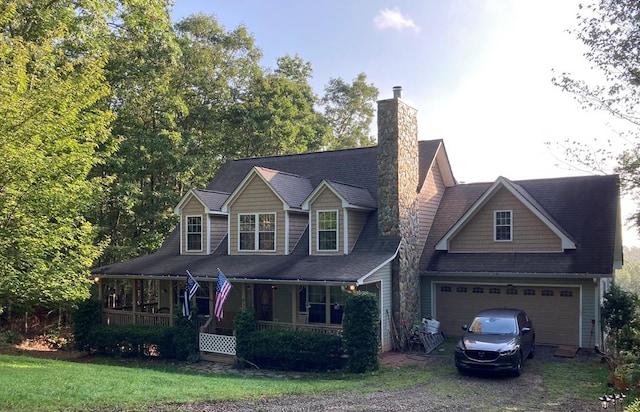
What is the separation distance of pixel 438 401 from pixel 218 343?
9.23 m

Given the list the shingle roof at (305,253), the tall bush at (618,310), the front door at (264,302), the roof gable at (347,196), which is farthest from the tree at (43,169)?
the tall bush at (618,310)

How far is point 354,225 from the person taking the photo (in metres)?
19.5

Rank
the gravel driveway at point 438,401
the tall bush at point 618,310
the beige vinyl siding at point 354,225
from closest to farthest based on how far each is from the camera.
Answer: the gravel driveway at point 438,401 → the tall bush at point 618,310 → the beige vinyl siding at point 354,225

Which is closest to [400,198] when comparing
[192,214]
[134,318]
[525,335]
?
[525,335]

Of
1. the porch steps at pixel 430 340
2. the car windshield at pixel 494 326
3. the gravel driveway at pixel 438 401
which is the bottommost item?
the porch steps at pixel 430 340

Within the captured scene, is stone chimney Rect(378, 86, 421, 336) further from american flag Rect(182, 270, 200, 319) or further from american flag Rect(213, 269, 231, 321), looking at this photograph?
american flag Rect(182, 270, 200, 319)

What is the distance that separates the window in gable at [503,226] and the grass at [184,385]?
504 centimetres

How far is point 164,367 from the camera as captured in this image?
56.2ft

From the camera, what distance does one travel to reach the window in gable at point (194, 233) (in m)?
22.2

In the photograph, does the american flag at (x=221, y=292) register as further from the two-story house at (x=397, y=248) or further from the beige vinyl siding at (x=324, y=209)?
the beige vinyl siding at (x=324, y=209)

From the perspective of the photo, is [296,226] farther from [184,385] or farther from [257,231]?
[184,385]

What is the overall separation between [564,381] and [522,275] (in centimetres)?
517

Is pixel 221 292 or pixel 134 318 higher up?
pixel 221 292

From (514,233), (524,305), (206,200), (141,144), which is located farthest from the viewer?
(141,144)
